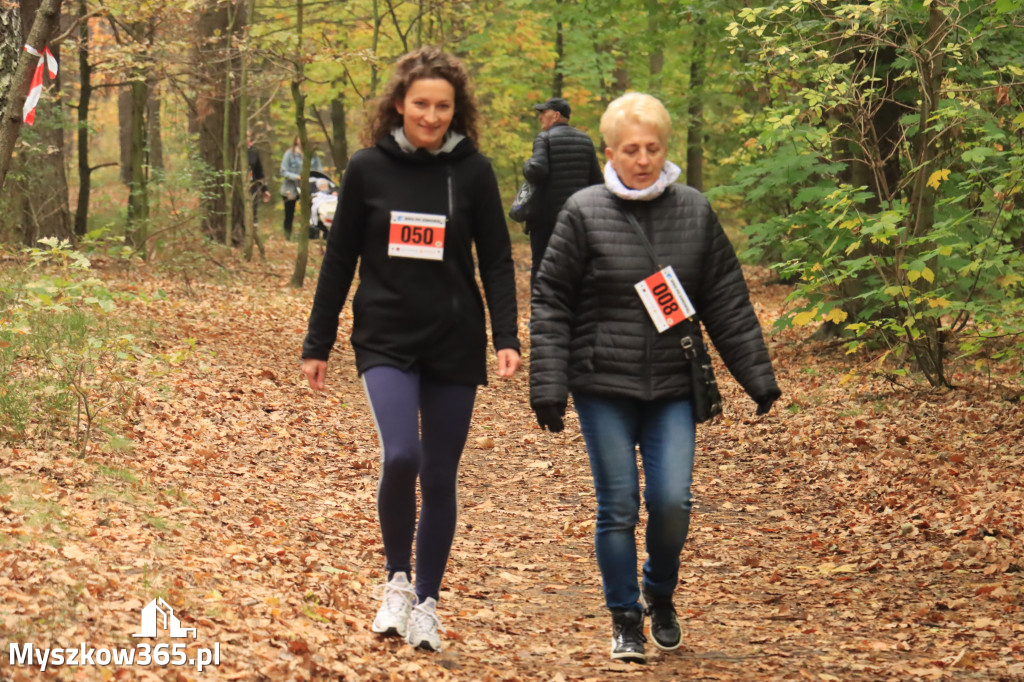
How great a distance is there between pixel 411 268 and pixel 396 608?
1407 millimetres

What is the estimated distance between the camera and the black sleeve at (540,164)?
1021 cm

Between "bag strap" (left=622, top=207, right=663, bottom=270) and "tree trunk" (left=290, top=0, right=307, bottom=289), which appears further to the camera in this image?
"tree trunk" (left=290, top=0, right=307, bottom=289)

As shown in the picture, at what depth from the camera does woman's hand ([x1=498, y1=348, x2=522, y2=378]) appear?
4.29 metres

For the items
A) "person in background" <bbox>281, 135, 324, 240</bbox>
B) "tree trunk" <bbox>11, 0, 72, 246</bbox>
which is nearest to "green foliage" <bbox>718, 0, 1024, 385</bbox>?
"tree trunk" <bbox>11, 0, 72, 246</bbox>

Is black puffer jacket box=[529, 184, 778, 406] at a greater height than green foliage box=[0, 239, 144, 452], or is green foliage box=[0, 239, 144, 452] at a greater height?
black puffer jacket box=[529, 184, 778, 406]

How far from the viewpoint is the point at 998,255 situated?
8.47m

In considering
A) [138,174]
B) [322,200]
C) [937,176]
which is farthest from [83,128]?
[937,176]

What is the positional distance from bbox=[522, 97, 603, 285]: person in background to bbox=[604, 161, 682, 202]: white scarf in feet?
19.0

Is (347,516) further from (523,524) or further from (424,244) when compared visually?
(424,244)

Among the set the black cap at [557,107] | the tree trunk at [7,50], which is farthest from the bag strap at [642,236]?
the black cap at [557,107]

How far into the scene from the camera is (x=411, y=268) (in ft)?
13.7

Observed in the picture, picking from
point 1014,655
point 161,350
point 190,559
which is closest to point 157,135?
point 161,350

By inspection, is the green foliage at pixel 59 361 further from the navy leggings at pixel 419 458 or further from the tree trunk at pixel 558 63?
the tree trunk at pixel 558 63

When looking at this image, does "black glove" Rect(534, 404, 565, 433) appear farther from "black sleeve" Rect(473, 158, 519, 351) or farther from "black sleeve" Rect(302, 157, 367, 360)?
"black sleeve" Rect(302, 157, 367, 360)
